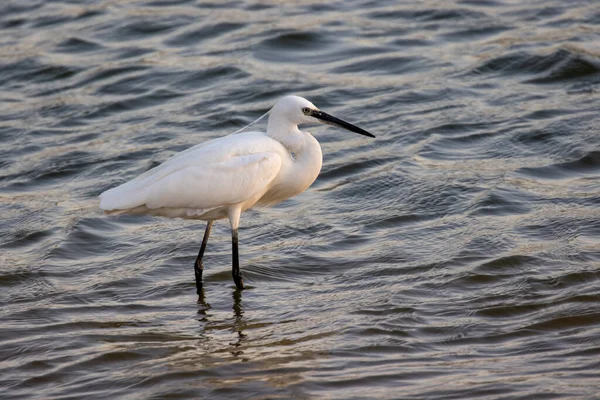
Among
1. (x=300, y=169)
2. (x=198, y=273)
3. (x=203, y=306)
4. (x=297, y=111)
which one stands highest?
(x=297, y=111)

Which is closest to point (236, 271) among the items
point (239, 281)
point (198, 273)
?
point (239, 281)

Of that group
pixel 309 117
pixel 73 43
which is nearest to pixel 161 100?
pixel 73 43

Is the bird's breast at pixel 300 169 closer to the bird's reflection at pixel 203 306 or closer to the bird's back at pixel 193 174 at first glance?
the bird's back at pixel 193 174

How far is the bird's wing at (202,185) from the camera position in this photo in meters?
6.91

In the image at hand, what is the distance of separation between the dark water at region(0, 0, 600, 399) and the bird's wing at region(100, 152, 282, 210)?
0.67 m

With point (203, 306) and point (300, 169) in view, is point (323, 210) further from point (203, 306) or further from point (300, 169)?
point (203, 306)

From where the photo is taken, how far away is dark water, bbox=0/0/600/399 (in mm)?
5645

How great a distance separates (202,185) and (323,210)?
1932mm

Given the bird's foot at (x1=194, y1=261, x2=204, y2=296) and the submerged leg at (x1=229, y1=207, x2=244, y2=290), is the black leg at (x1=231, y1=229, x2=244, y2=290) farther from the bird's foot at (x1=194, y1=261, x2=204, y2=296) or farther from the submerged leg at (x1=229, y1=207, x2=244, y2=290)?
the bird's foot at (x1=194, y1=261, x2=204, y2=296)

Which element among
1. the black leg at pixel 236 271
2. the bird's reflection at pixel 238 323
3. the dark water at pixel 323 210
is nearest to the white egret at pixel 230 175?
the black leg at pixel 236 271

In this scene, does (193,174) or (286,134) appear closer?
(193,174)

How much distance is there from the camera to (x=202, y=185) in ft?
22.7

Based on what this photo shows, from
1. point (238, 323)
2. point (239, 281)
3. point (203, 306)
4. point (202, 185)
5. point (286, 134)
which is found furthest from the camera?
point (286, 134)

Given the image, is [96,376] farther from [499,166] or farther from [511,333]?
[499,166]
